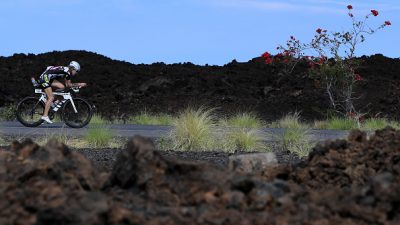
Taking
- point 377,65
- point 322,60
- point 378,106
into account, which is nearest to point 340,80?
point 322,60

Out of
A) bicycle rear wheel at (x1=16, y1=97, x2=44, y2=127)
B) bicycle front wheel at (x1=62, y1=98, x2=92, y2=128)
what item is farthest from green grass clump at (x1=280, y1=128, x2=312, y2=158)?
bicycle rear wheel at (x1=16, y1=97, x2=44, y2=127)

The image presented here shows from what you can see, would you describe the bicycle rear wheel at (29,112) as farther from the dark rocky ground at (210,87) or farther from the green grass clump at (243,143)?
the dark rocky ground at (210,87)

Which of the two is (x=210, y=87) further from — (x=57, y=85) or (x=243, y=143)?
(x=243, y=143)

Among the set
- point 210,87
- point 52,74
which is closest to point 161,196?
point 52,74

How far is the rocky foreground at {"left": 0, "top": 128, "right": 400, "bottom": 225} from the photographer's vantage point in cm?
308

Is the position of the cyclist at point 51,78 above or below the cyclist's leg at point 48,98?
above

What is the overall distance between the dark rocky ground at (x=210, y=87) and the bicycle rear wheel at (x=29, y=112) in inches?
421

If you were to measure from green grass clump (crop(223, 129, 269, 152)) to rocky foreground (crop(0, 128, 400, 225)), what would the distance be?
658 cm

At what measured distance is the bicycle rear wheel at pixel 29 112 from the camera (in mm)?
17031

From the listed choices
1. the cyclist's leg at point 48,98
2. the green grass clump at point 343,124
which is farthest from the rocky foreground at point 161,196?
the green grass clump at point 343,124

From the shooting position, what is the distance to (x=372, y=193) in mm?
3463

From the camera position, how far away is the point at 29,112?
17.3m

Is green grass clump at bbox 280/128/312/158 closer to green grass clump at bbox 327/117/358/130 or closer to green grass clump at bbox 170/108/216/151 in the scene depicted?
green grass clump at bbox 170/108/216/151

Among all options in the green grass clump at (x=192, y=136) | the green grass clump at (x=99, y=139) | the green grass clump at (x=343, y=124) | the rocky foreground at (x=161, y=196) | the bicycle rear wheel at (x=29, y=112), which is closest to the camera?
the rocky foreground at (x=161, y=196)
